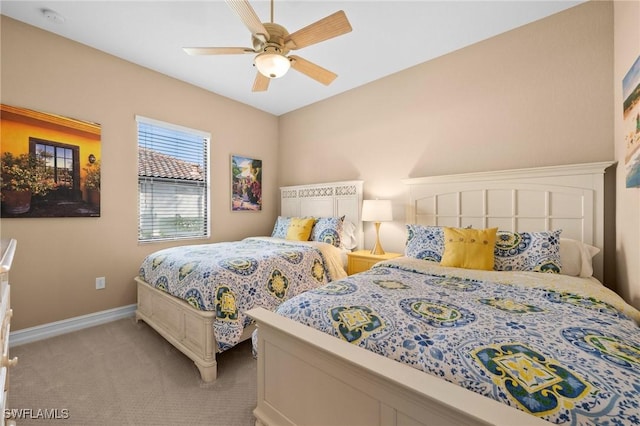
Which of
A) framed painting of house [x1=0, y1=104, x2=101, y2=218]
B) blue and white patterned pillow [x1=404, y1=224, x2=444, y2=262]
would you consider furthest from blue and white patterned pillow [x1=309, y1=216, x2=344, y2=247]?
framed painting of house [x1=0, y1=104, x2=101, y2=218]

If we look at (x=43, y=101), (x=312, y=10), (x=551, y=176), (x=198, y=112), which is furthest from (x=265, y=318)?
(x=198, y=112)

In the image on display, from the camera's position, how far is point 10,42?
2328 millimetres

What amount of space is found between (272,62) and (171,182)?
2.29 meters

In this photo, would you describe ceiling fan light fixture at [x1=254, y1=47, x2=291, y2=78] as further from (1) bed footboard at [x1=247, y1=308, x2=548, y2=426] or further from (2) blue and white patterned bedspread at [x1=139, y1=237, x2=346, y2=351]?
(1) bed footboard at [x1=247, y1=308, x2=548, y2=426]

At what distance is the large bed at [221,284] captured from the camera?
6.34 feet

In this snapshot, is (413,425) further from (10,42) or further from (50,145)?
(10,42)

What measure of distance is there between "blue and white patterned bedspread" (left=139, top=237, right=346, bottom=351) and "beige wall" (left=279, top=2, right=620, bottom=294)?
1.11 metres

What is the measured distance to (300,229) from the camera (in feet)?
11.4

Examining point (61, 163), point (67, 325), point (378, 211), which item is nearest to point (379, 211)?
point (378, 211)

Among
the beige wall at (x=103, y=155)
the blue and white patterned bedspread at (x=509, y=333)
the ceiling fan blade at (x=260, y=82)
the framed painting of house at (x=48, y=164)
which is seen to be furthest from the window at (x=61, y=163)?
the blue and white patterned bedspread at (x=509, y=333)

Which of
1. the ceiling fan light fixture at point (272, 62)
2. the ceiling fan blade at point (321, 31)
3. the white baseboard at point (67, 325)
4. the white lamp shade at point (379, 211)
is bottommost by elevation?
the white baseboard at point (67, 325)

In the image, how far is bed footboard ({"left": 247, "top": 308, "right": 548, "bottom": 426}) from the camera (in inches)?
30.9

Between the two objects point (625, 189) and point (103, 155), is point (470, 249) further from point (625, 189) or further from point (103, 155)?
point (103, 155)

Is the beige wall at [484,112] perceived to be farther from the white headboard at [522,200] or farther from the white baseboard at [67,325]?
the white baseboard at [67,325]
